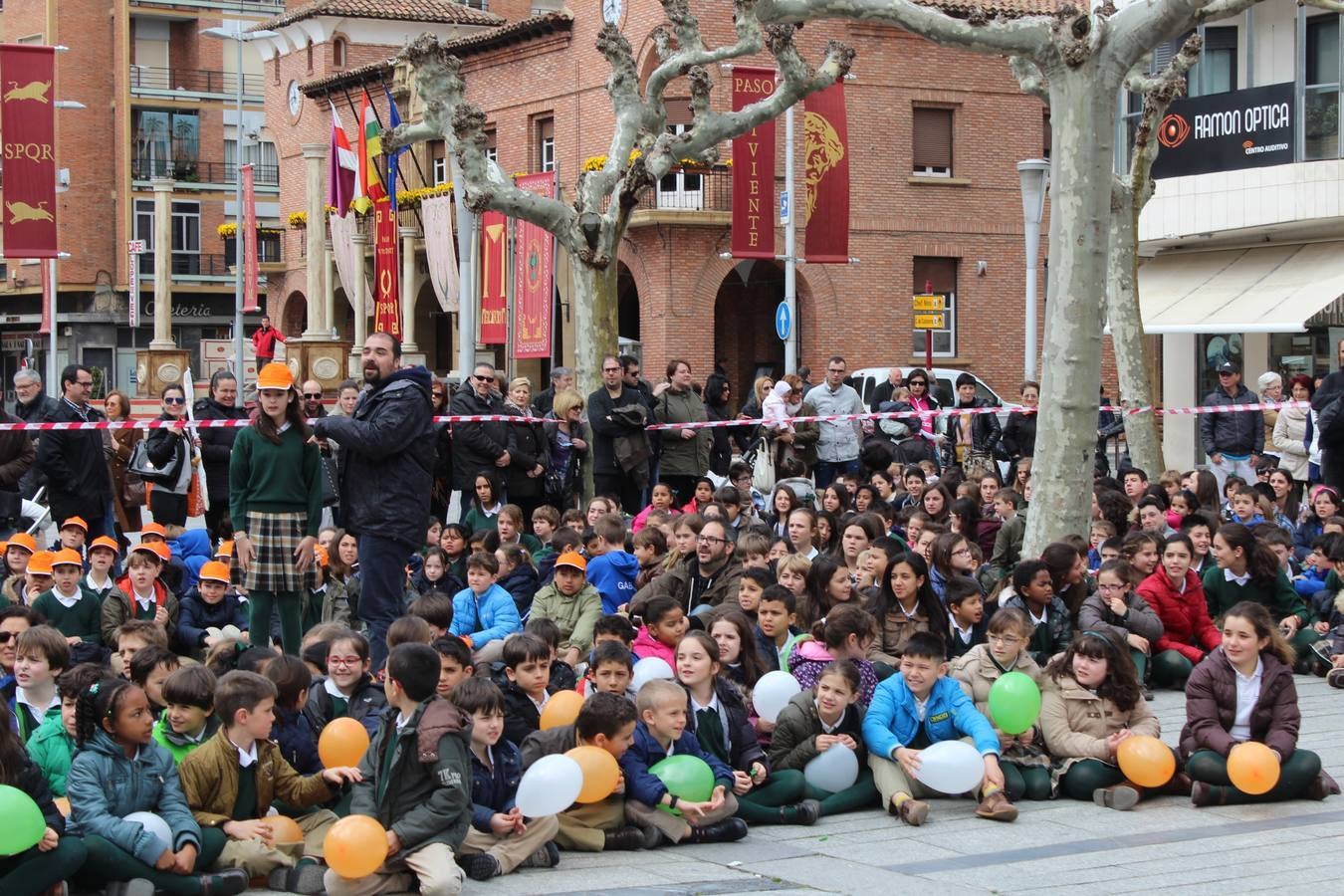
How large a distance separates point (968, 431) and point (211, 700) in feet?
47.8

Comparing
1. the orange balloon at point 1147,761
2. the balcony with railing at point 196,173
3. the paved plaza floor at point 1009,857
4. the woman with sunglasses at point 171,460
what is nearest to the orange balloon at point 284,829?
the paved plaza floor at point 1009,857

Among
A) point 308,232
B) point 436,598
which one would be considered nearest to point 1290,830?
point 436,598

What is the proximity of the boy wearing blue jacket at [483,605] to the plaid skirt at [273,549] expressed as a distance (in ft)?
4.06

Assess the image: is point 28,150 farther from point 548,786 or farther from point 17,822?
point 17,822

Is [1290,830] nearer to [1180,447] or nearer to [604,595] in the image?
[604,595]

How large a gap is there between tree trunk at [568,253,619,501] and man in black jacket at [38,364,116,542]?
21.7 feet

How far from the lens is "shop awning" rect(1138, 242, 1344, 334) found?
25.4 m

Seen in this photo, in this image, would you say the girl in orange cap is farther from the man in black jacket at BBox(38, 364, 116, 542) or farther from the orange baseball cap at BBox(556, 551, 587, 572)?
the man in black jacket at BBox(38, 364, 116, 542)

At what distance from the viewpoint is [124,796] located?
7.61 meters

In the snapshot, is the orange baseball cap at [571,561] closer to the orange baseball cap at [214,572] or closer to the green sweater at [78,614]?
the orange baseball cap at [214,572]

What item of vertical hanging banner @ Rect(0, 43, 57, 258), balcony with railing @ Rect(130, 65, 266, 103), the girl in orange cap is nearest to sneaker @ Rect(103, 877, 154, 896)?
the girl in orange cap

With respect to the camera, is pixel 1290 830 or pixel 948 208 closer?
pixel 1290 830

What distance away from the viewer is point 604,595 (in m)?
12.9

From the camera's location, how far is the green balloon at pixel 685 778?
8500 mm
